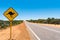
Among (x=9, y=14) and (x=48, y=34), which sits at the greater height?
(x=9, y=14)

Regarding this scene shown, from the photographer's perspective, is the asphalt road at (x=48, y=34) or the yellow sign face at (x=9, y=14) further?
the asphalt road at (x=48, y=34)

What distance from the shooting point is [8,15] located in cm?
1261

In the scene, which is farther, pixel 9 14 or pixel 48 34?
pixel 48 34

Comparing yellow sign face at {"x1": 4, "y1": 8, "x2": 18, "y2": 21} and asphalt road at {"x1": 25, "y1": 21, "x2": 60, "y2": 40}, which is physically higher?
yellow sign face at {"x1": 4, "y1": 8, "x2": 18, "y2": 21}

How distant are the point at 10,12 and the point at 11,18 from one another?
1.56ft

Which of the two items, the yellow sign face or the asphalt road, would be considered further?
the asphalt road

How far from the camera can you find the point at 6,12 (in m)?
12.6

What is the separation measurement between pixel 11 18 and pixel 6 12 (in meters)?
0.54

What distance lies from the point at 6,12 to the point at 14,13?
21.5 inches

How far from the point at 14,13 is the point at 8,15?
0.43m

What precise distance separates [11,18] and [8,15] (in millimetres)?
296

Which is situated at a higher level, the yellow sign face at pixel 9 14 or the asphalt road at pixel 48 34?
the yellow sign face at pixel 9 14

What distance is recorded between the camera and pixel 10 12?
41.9ft
